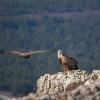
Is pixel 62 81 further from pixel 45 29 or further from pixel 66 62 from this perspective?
pixel 45 29

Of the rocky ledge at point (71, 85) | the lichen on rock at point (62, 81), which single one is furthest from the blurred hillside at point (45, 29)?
the rocky ledge at point (71, 85)

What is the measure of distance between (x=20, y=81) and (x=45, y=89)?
3032 inches

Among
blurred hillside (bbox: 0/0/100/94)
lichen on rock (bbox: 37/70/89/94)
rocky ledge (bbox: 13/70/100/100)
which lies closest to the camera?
rocky ledge (bbox: 13/70/100/100)

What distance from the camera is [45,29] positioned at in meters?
146

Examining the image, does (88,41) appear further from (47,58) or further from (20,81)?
(20,81)

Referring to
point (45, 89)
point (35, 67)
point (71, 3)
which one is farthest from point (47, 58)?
point (45, 89)

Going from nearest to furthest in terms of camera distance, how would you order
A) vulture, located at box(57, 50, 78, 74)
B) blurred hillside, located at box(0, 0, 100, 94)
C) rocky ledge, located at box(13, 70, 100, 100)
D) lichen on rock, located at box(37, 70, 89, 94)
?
rocky ledge, located at box(13, 70, 100, 100) → lichen on rock, located at box(37, 70, 89, 94) → vulture, located at box(57, 50, 78, 74) → blurred hillside, located at box(0, 0, 100, 94)

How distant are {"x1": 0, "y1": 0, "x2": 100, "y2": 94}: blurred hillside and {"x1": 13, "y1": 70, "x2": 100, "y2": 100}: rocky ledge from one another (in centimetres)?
8406

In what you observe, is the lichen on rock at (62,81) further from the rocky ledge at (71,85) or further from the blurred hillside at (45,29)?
the blurred hillside at (45,29)

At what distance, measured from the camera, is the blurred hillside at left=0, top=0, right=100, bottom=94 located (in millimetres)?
113875

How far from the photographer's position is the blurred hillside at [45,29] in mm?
113875

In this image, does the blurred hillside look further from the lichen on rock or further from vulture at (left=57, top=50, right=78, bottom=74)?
the lichen on rock

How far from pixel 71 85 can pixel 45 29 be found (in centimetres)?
13036

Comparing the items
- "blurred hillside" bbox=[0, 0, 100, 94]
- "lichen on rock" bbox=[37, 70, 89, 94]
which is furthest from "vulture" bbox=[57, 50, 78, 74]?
"blurred hillside" bbox=[0, 0, 100, 94]
